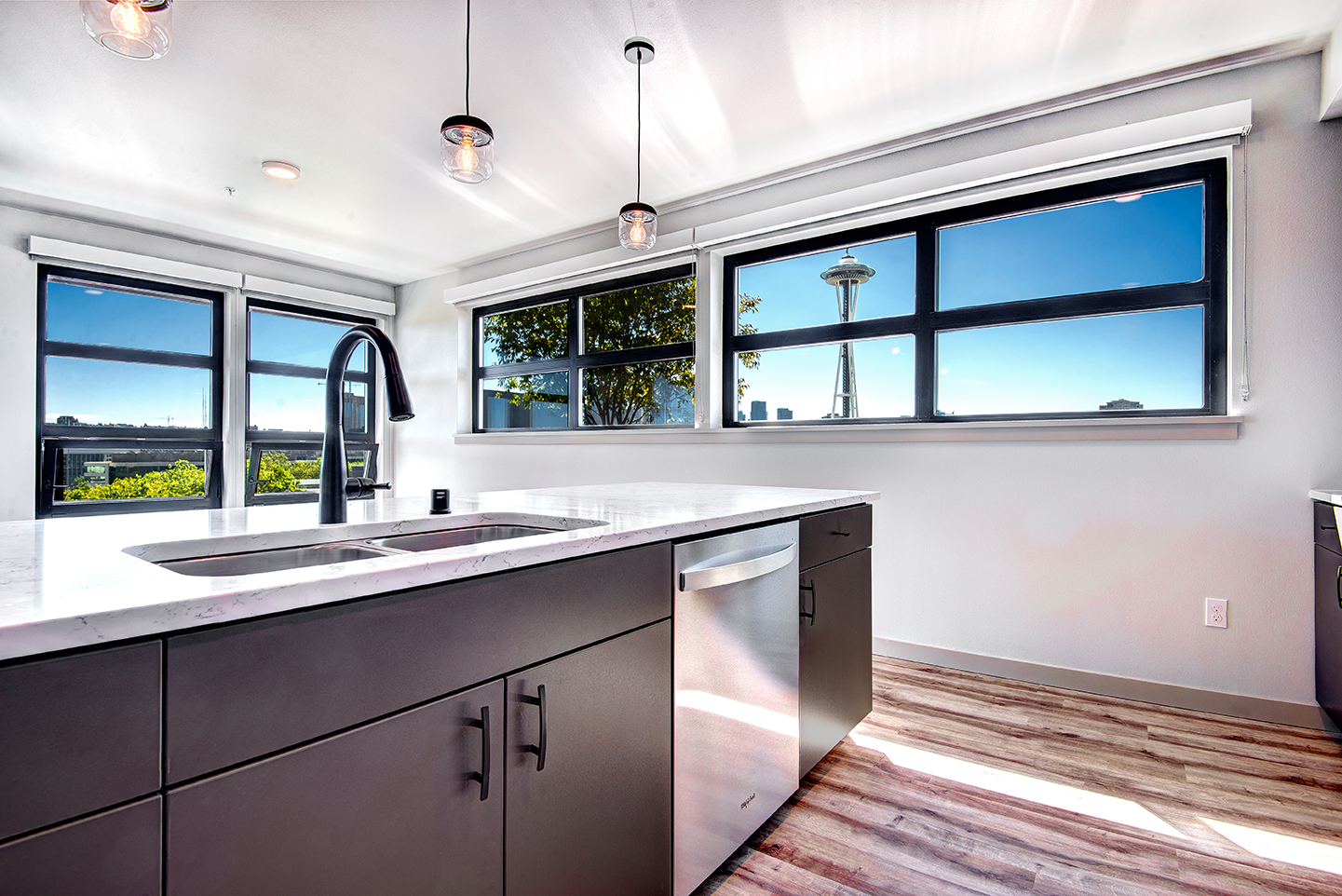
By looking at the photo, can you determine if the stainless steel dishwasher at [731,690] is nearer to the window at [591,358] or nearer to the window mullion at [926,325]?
the window mullion at [926,325]

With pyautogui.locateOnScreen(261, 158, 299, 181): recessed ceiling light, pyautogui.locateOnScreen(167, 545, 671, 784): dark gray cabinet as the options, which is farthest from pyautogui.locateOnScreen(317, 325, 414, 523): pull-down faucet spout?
pyautogui.locateOnScreen(261, 158, 299, 181): recessed ceiling light

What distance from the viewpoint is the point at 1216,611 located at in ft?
8.11

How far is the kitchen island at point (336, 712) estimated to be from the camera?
566mm

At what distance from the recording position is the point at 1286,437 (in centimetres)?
238

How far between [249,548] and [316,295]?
187 inches

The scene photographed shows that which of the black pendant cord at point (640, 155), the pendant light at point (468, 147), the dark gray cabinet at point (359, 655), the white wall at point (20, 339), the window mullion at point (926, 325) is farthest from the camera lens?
the white wall at point (20, 339)

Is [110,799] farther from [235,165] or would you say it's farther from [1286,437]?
[235,165]

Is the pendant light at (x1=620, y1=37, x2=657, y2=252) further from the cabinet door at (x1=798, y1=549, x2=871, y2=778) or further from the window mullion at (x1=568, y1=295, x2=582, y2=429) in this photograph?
the window mullion at (x1=568, y1=295, x2=582, y2=429)

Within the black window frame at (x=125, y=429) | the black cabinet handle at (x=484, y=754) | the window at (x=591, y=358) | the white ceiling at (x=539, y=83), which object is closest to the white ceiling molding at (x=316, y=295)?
the black window frame at (x=125, y=429)

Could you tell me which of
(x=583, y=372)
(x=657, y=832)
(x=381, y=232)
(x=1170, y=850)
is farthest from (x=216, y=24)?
(x=1170, y=850)

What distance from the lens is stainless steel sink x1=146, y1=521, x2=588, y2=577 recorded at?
3.71ft

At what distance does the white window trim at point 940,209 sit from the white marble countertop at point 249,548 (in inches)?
59.7

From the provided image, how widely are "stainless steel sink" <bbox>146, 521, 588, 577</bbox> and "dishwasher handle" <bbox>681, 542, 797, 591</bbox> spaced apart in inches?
9.6

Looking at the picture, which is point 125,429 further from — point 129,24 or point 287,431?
point 129,24
